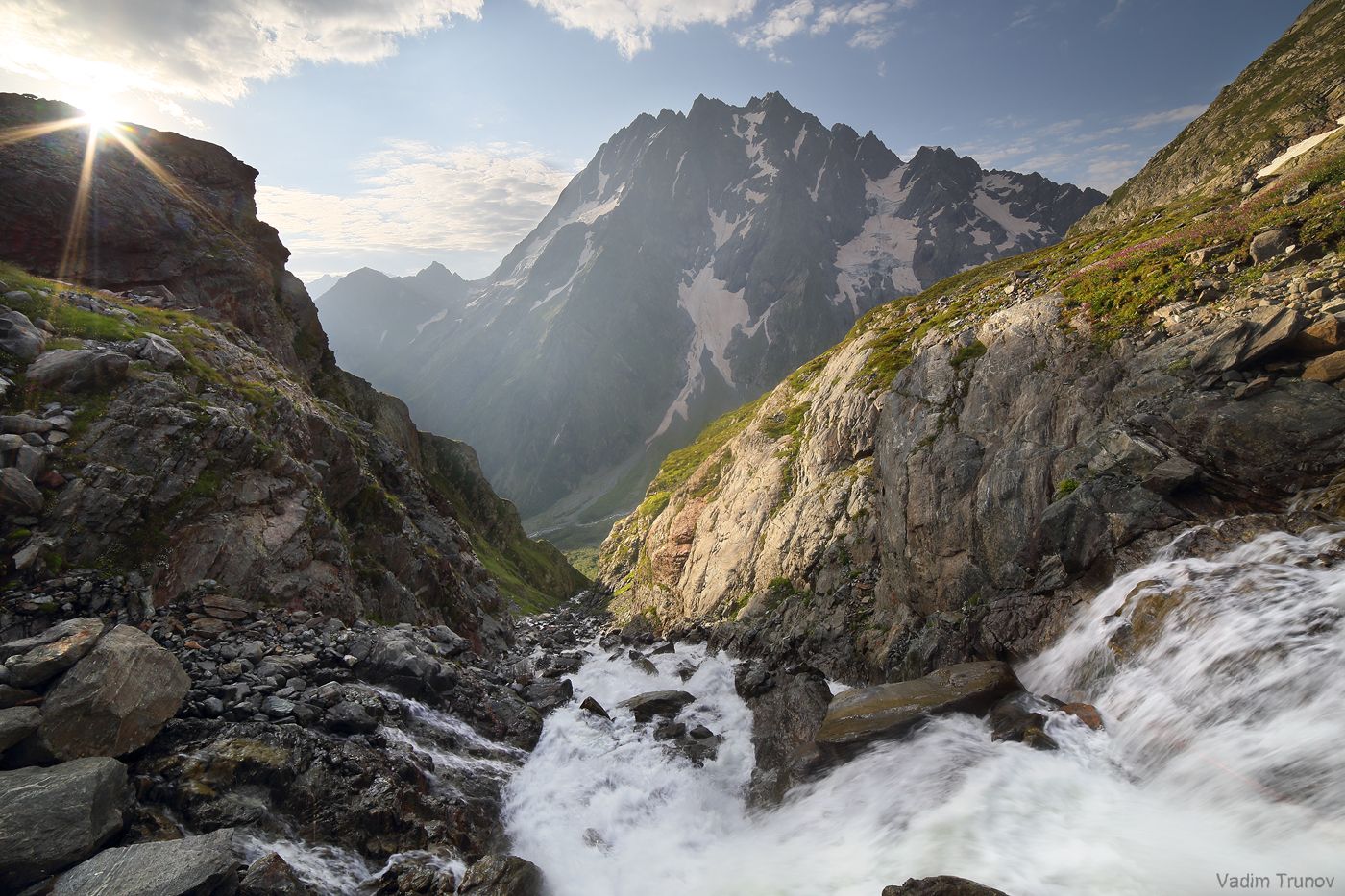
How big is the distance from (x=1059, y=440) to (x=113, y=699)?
34275 mm

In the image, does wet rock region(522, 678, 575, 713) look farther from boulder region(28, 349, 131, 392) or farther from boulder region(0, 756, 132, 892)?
boulder region(28, 349, 131, 392)

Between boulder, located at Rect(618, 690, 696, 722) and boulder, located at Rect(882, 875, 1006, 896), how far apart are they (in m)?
18.1

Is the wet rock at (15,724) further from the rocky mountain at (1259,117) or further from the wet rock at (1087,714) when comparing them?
the rocky mountain at (1259,117)

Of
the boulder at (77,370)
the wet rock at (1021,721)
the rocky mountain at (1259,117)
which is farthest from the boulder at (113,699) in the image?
the rocky mountain at (1259,117)

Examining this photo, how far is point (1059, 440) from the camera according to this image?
82.4ft

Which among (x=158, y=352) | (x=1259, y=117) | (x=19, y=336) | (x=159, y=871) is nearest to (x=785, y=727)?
(x=159, y=871)

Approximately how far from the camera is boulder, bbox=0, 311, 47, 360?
22078 millimetres

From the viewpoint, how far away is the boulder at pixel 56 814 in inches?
396

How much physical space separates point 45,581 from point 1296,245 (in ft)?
158

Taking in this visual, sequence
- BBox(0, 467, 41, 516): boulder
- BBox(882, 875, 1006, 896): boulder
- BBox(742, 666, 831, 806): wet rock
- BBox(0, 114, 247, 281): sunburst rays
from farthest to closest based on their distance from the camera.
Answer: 1. BBox(0, 114, 247, 281): sunburst rays
2. BBox(742, 666, 831, 806): wet rock
3. BBox(0, 467, 41, 516): boulder
4. BBox(882, 875, 1006, 896): boulder

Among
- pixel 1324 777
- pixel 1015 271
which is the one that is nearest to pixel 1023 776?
pixel 1324 777

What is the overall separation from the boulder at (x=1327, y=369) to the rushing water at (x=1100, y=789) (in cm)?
615

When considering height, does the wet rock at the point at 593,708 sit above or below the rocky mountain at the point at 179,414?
below

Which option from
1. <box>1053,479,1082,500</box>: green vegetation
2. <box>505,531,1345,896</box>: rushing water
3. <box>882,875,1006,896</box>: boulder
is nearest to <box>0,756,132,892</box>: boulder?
<box>505,531,1345,896</box>: rushing water
